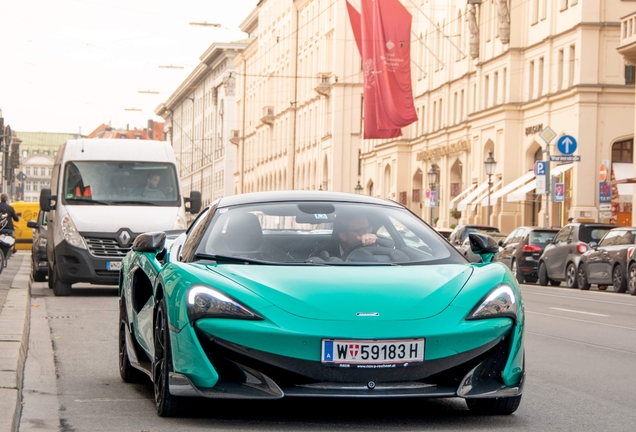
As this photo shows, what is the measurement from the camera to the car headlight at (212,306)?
20.7 feet

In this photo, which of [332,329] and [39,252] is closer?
[332,329]

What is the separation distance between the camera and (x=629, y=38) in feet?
128

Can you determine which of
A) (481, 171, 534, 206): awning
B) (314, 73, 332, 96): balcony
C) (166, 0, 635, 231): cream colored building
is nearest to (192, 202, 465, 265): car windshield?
(166, 0, 635, 231): cream colored building

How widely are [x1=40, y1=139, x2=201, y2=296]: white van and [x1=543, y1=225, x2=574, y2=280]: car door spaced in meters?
12.7

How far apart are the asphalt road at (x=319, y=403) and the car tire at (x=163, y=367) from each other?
7 centimetres

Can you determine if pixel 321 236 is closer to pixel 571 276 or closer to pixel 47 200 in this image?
pixel 47 200

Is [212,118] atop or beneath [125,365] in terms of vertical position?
atop

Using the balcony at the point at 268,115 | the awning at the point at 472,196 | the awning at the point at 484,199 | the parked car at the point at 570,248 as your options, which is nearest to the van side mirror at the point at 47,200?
the parked car at the point at 570,248

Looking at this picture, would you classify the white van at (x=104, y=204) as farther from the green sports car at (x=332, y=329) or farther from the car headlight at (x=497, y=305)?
the car headlight at (x=497, y=305)

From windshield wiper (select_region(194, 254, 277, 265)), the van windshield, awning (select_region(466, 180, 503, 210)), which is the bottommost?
windshield wiper (select_region(194, 254, 277, 265))

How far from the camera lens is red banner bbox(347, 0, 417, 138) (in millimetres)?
48938

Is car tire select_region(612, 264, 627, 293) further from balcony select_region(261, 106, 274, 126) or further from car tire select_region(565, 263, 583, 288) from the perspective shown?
balcony select_region(261, 106, 274, 126)

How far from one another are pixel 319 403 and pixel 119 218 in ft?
40.6

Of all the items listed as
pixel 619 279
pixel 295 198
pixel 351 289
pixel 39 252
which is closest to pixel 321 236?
pixel 295 198
